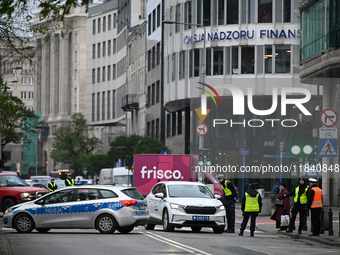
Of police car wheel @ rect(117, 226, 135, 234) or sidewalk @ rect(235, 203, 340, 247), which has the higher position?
police car wheel @ rect(117, 226, 135, 234)

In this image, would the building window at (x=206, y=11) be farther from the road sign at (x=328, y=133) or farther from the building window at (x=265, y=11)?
the road sign at (x=328, y=133)

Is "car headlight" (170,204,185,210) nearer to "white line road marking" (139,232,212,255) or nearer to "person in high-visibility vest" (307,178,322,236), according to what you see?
"white line road marking" (139,232,212,255)

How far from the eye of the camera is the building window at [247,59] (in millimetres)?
51375

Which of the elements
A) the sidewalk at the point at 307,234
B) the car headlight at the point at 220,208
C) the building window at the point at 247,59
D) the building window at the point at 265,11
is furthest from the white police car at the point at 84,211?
the building window at the point at 265,11

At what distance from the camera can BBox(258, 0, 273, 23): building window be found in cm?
5140

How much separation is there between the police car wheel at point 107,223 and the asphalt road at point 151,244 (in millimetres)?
247

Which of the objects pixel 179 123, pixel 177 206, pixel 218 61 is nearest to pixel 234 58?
pixel 218 61

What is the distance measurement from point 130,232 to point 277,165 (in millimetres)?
29330

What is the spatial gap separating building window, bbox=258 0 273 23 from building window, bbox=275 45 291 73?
6.26 ft

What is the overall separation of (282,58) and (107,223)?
1227 inches

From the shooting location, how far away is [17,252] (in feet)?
53.4

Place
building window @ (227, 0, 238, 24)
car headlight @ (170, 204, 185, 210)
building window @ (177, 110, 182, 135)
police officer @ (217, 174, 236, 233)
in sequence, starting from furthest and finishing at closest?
building window @ (177, 110, 182, 135)
building window @ (227, 0, 238, 24)
police officer @ (217, 174, 236, 233)
car headlight @ (170, 204, 185, 210)

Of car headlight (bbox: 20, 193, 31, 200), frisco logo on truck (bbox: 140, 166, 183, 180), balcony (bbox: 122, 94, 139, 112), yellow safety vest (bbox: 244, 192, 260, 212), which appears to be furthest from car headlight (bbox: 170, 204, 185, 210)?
balcony (bbox: 122, 94, 139, 112)

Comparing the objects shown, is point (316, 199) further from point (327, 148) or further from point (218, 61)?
point (218, 61)
